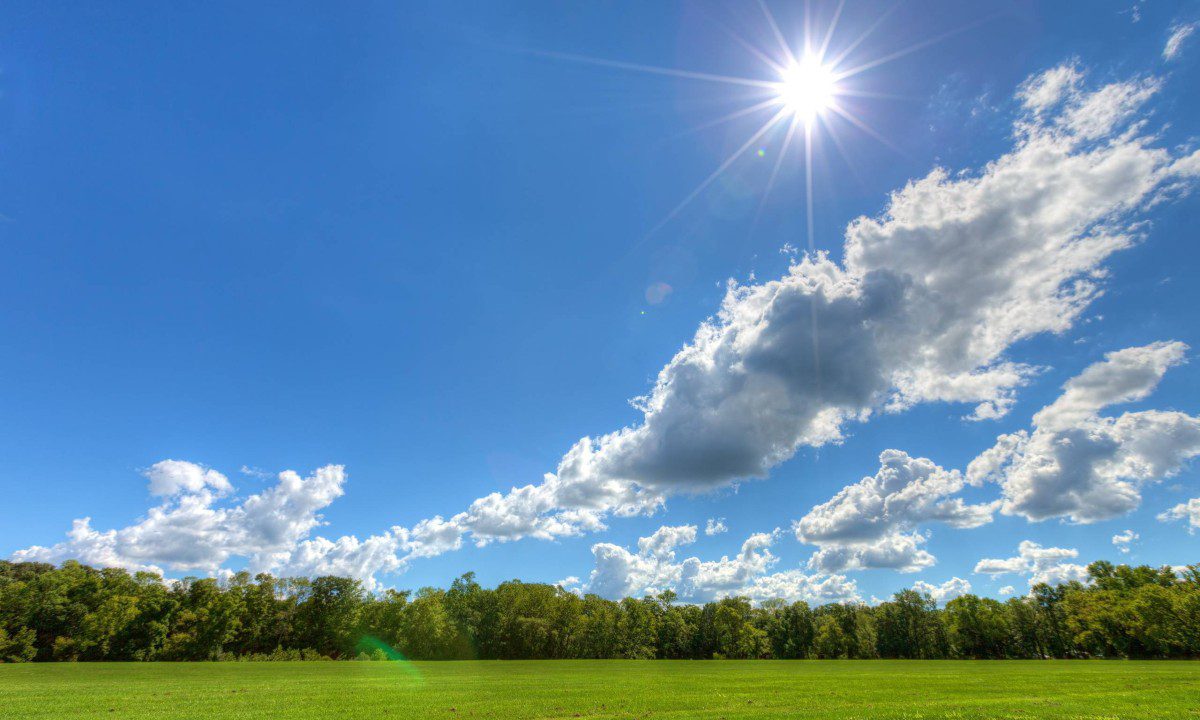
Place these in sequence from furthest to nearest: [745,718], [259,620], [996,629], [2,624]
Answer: [996,629]
[259,620]
[2,624]
[745,718]

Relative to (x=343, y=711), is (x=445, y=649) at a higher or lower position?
lower

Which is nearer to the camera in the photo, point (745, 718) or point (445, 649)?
point (745, 718)

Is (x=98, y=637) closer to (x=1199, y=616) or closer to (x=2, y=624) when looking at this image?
(x=2, y=624)

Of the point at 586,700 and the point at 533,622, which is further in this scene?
the point at 533,622

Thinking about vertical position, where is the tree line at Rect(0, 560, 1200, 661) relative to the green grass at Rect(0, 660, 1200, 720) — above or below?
below

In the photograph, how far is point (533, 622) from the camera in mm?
98750

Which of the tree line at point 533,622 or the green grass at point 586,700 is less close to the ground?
the green grass at point 586,700

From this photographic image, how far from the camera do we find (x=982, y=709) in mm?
18250

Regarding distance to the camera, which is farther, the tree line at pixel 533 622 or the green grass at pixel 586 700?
the tree line at pixel 533 622

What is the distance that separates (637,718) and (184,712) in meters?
17.5

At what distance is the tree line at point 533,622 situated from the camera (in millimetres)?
74438

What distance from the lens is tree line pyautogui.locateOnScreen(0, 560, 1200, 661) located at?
74.4 metres

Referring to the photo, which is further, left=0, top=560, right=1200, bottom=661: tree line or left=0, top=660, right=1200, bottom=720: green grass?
left=0, top=560, right=1200, bottom=661: tree line

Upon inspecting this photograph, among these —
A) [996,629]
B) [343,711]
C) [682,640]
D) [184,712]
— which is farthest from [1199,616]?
[184,712]
